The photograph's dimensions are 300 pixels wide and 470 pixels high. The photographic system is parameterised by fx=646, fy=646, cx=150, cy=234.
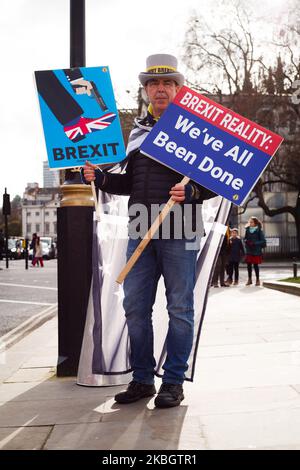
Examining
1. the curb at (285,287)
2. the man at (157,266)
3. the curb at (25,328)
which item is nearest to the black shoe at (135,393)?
the man at (157,266)

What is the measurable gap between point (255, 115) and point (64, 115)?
26248 mm

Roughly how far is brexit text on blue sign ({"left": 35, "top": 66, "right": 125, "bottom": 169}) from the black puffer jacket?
159 mm

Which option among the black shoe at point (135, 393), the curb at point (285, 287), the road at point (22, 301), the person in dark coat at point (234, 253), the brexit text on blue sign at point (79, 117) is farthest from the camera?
the person in dark coat at point (234, 253)

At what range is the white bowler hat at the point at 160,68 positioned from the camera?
379cm

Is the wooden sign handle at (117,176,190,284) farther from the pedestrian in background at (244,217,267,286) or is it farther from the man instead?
the pedestrian in background at (244,217,267,286)

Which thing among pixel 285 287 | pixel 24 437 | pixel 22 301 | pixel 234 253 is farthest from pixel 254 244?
pixel 24 437

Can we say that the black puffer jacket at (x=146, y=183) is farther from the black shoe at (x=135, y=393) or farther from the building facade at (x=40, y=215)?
the building facade at (x=40, y=215)

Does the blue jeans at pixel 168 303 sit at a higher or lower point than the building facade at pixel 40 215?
lower

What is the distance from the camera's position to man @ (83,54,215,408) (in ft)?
12.1

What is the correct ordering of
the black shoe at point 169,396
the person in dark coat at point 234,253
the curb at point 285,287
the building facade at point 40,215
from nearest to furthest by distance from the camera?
the black shoe at point 169,396
the curb at point 285,287
the person in dark coat at point 234,253
the building facade at point 40,215

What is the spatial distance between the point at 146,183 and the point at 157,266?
0.50 metres

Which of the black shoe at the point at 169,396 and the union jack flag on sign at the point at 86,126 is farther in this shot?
the union jack flag on sign at the point at 86,126

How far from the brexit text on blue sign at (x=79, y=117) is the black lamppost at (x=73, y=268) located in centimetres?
45
